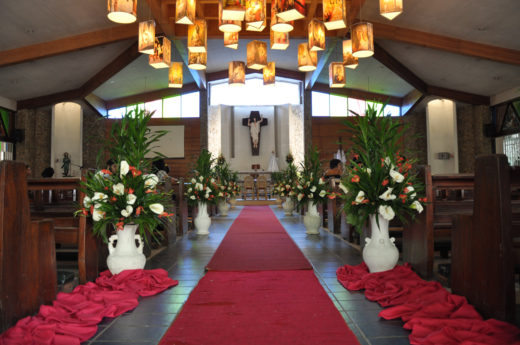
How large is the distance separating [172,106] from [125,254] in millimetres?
14179

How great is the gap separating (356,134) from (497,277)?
162 cm

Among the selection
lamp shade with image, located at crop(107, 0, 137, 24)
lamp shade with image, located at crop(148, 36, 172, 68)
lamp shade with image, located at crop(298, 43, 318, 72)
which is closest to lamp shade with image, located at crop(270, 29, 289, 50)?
lamp shade with image, located at crop(298, 43, 318, 72)

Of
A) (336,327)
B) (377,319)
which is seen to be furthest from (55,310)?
(377,319)

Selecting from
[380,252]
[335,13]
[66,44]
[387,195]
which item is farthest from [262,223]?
[66,44]

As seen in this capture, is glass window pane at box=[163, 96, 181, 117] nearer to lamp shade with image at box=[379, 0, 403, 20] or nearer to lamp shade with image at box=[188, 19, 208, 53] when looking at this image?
lamp shade with image at box=[188, 19, 208, 53]

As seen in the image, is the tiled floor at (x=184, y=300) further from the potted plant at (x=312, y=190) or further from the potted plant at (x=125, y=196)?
the potted plant at (x=312, y=190)

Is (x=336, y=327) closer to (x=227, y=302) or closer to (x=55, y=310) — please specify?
(x=227, y=302)

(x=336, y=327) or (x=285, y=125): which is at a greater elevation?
(x=285, y=125)

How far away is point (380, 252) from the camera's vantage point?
3012mm

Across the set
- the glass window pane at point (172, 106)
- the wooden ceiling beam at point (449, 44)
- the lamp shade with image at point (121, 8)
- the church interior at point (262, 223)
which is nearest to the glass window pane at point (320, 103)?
the church interior at point (262, 223)

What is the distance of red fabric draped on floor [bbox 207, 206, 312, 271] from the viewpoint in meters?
3.47

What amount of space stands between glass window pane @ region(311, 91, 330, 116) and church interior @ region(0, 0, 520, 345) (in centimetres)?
416

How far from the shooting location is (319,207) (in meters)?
6.70

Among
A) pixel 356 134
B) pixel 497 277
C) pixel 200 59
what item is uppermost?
pixel 200 59
